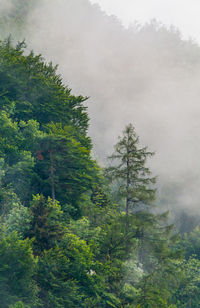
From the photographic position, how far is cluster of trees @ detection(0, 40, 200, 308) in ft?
49.6

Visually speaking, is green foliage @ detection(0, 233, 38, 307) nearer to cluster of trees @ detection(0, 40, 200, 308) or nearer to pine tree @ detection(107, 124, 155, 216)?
cluster of trees @ detection(0, 40, 200, 308)

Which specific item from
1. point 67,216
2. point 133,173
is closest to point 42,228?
point 67,216

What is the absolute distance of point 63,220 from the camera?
67.8 ft

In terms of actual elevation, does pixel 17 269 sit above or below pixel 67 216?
below

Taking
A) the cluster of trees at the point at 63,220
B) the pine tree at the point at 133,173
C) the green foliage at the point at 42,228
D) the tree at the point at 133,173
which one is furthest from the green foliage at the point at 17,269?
the pine tree at the point at 133,173

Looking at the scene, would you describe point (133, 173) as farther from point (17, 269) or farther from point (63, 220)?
point (17, 269)

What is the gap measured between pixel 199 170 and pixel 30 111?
172 metres

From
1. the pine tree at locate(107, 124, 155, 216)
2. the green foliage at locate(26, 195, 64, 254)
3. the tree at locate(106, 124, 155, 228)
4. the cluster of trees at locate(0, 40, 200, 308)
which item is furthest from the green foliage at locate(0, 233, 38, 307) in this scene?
the pine tree at locate(107, 124, 155, 216)

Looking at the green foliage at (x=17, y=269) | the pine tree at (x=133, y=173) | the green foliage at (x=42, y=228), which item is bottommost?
the green foliage at (x=17, y=269)

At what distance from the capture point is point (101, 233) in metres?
20.7

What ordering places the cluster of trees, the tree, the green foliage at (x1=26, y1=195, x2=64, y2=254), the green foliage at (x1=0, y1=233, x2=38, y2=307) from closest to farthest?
1. the green foliage at (x1=0, y1=233, x2=38, y2=307)
2. the cluster of trees
3. the green foliage at (x1=26, y1=195, x2=64, y2=254)
4. the tree

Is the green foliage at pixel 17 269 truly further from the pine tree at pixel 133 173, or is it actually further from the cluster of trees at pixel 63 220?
the pine tree at pixel 133 173

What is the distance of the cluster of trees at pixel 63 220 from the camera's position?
49.6 ft

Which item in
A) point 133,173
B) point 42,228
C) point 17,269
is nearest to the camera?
point 17,269
